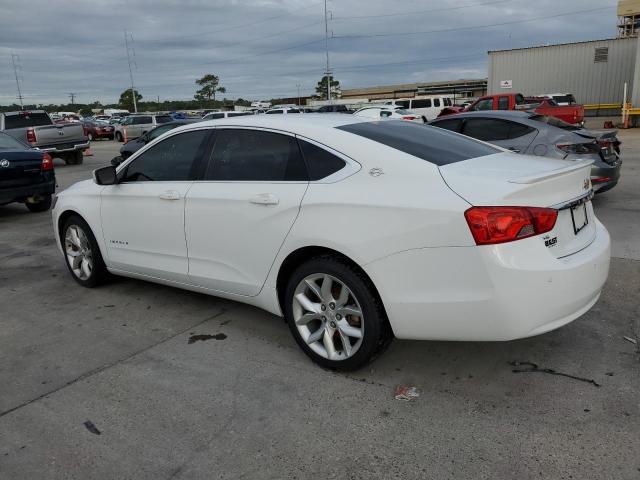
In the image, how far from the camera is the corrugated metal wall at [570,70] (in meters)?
33.6

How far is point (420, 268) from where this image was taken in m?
3.09

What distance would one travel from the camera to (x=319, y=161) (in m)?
3.63

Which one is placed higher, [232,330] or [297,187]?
[297,187]

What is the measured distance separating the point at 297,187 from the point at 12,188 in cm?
757

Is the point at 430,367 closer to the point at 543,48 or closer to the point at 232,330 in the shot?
the point at 232,330

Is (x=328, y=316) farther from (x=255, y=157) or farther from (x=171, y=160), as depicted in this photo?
(x=171, y=160)

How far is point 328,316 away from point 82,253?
3050 mm

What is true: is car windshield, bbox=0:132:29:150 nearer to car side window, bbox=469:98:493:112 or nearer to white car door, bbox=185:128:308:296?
white car door, bbox=185:128:308:296

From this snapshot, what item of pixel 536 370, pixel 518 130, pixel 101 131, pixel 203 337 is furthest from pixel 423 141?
pixel 101 131

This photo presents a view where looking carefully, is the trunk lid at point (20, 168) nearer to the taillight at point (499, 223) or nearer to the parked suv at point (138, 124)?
the taillight at point (499, 223)

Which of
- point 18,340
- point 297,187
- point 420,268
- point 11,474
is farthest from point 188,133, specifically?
point 11,474

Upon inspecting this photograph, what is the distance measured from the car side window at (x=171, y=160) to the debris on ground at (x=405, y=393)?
223 centimetres

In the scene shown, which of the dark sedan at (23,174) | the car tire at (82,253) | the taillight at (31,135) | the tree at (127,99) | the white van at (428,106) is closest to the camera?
the car tire at (82,253)

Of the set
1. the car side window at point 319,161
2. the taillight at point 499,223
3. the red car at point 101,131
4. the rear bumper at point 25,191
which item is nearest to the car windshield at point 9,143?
the rear bumper at point 25,191
